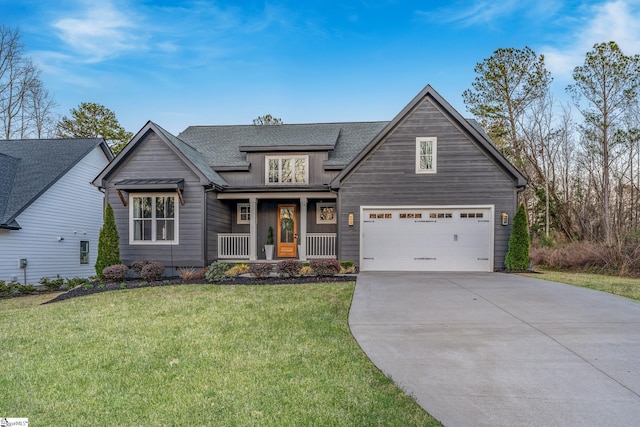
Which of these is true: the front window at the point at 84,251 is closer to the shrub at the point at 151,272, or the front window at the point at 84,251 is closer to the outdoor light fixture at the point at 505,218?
the shrub at the point at 151,272

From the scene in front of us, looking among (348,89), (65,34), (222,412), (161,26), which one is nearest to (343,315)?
(222,412)

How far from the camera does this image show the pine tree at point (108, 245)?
1360 cm

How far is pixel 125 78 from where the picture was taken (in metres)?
20.6

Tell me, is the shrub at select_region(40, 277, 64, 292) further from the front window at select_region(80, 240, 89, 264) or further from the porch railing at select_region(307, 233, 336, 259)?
the porch railing at select_region(307, 233, 336, 259)

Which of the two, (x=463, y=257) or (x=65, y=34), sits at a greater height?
(x=65, y=34)

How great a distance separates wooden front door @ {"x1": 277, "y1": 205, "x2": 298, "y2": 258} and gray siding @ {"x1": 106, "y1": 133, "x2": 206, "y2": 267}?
11.8 feet

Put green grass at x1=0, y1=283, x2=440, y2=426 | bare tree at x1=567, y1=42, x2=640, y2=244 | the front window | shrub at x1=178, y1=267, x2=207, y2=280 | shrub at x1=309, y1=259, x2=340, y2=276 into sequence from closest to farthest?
1. green grass at x1=0, y1=283, x2=440, y2=426
2. shrub at x1=309, y1=259, x2=340, y2=276
3. shrub at x1=178, y1=267, x2=207, y2=280
4. the front window
5. bare tree at x1=567, y1=42, x2=640, y2=244

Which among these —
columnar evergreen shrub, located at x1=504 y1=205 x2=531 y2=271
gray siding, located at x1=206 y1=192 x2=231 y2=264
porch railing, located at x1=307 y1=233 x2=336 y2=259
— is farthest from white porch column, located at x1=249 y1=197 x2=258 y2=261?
columnar evergreen shrub, located at x1=504 y1=205 x2=531 y2=271

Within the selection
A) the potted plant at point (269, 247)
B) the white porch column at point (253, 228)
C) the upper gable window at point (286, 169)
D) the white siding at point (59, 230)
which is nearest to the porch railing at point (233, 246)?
the white porch column at point (253, 228)

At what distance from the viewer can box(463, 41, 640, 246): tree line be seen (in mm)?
21703

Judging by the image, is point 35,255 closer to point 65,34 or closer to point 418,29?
point 65,34

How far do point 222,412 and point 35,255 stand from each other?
16242 millimetres

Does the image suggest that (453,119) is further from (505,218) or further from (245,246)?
(245,246)

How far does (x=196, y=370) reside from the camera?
4703 mm
